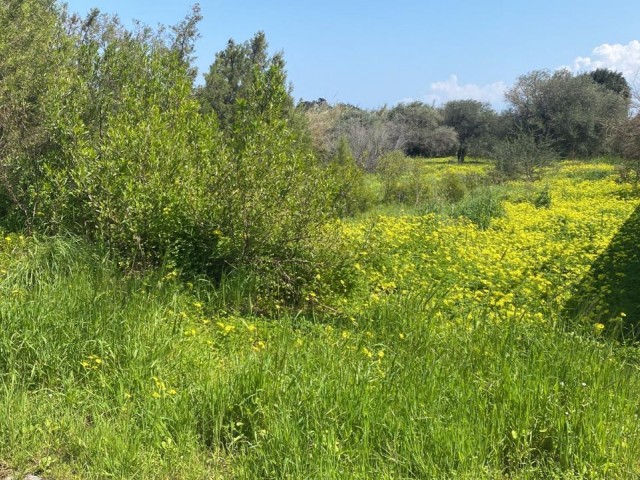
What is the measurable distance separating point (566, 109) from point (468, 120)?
9.08 meters

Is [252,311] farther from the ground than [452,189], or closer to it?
closer to it

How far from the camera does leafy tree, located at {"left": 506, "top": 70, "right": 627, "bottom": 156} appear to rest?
3155 centimetres

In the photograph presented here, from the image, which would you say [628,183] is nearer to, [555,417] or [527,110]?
[555,417]

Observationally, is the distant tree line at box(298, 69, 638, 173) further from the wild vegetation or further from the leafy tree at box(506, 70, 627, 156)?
the wild vegetation

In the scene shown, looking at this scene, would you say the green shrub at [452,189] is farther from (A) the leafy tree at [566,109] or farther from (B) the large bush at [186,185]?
(A) the leafy tree at [566,109]

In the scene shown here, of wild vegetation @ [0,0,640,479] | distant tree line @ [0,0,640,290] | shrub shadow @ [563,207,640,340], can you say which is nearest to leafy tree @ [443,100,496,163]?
wild vegetation @ [0,0,640,479]

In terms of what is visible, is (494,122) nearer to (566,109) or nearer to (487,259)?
(566,109)

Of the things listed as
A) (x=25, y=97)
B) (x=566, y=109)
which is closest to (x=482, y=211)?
(x=25, y=97)

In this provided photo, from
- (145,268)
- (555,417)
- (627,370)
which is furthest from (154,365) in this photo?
(627,370)

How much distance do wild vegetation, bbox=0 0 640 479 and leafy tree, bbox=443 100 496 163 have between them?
100 ft

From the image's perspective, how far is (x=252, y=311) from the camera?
4680mm

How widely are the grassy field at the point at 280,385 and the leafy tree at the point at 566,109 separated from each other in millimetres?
30017

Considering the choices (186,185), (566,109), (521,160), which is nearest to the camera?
(186,185)

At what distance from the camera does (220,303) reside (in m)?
4.62
